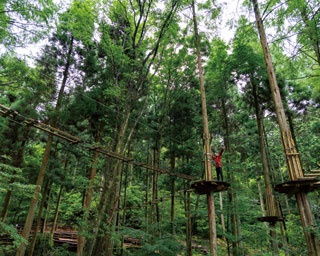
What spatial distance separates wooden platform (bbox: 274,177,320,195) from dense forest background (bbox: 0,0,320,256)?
917 millimetres

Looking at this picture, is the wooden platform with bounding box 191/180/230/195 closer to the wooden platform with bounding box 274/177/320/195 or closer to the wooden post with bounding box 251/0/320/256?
the wooden platform with bounding box 274/177/320/195

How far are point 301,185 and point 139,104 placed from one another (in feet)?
22.8

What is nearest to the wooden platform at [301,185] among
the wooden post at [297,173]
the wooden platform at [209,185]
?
the wooden post at [297,173]

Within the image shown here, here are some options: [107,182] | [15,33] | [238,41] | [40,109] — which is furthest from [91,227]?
[238,41]

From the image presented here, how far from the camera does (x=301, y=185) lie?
13.6 ft

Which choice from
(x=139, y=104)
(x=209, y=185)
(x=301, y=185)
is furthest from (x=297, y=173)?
(x=139, y=104)

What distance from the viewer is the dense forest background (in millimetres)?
5793

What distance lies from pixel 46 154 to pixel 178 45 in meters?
6.85

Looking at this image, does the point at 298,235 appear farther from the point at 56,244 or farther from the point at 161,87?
the point at 56,244

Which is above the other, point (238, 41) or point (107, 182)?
point (238, 41)

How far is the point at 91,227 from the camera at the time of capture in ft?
18.2

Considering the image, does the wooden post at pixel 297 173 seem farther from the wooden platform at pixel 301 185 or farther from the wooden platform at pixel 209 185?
the wooden platform at pixel 209 185

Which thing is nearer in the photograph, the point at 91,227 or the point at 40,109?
the point at 91,227

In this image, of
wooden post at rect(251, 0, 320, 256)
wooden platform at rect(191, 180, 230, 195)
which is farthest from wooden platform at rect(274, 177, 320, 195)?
wooden platform at rect(191, 180, 230, 195)
